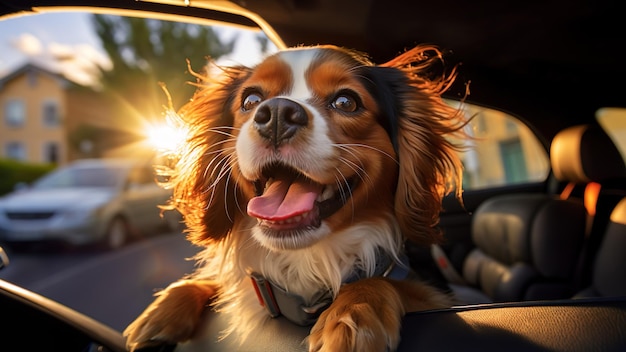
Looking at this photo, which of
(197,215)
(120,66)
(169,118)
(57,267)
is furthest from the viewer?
(57,267)

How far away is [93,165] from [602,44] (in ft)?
29.8

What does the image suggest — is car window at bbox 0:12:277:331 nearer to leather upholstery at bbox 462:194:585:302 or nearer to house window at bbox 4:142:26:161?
leather upholstery at bbox 462:194:585:302

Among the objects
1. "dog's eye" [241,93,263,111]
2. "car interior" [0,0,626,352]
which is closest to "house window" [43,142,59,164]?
"car interior" [0,0,626,352]

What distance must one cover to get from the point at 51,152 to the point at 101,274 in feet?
70.9

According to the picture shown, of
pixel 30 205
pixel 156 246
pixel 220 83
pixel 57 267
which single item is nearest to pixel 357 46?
pixel 220 83

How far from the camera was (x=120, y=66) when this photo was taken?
2.96 meters

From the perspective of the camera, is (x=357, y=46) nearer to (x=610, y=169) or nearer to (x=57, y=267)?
(x=610, y=169)

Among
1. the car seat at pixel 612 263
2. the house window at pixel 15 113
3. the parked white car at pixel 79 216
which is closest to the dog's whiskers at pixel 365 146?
the car seat at pixel 612 263

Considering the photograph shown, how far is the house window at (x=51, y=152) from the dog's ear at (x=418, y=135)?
26.6 meters

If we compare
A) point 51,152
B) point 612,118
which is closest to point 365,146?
point 612,118

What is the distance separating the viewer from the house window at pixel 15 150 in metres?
24.6

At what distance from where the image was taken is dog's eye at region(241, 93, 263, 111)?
1.82 metres

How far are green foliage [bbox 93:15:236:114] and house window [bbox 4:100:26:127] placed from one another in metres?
24.8

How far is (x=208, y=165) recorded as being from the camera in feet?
6.24
